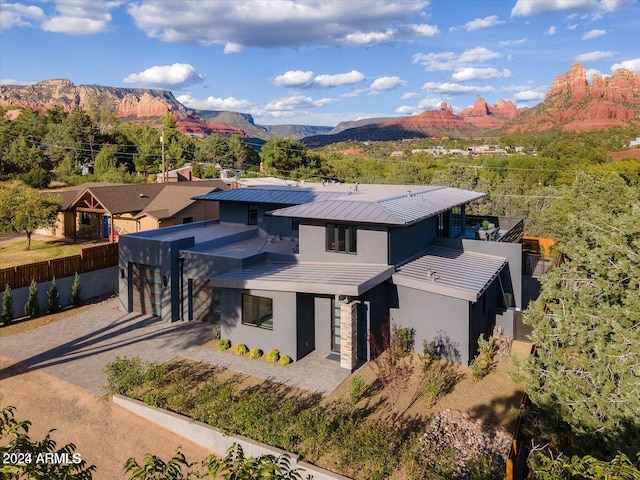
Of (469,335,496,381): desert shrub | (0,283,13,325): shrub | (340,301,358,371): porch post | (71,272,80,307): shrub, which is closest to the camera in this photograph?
(469,335,496,381): desert shrub

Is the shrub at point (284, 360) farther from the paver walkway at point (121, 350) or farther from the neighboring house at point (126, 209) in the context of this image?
the neighboring house at point (126, 209)

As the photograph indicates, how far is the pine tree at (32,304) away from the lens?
20019 millimetres

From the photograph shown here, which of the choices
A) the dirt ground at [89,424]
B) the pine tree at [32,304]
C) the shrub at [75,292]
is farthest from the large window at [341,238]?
the pine tree at [32,304]

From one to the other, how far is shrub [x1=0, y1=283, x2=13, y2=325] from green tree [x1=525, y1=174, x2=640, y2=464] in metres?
20.8

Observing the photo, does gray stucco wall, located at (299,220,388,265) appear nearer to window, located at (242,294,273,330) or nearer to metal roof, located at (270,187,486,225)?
metal roof, located at (270,187,486,225)

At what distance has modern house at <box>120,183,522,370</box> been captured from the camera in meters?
15.5

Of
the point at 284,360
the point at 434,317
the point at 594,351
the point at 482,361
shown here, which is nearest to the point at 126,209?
the point at 284,360

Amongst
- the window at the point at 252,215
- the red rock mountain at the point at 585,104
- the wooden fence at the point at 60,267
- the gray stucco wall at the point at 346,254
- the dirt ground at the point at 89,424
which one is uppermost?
the red rock mountain at the point at 585,104

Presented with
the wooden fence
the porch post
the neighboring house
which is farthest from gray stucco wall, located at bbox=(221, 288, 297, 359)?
the neighboring house

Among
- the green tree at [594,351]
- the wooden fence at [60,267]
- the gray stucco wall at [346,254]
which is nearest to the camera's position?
the green tree at [594,351]

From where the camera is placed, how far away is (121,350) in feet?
54.8

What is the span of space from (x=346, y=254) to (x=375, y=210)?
210 cm

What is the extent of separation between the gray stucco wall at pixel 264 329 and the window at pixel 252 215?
28.6 feet

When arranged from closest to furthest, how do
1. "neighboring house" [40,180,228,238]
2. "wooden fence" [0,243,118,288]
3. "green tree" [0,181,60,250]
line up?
"wooden fence" [0,243,118,288]
"green tree" [0,181,60,250]
"neighboring house" [40,180,228,238]
